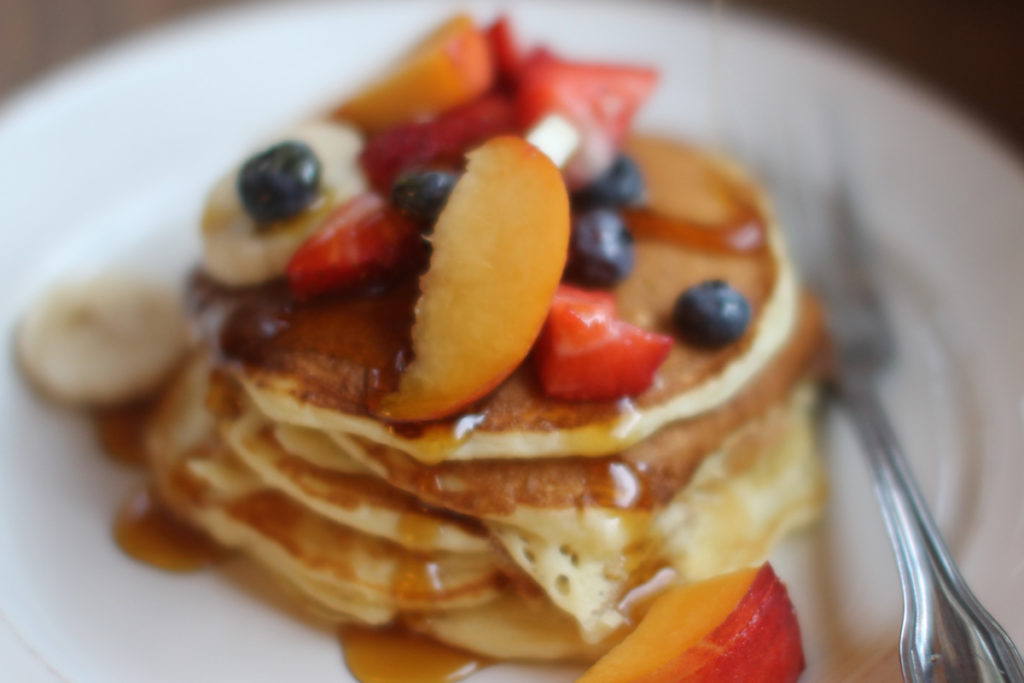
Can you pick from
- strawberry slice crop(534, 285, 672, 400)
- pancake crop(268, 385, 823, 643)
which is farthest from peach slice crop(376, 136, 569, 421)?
pancake crop(268, 385, 823, 643)

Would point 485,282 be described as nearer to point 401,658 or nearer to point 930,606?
point 401,658

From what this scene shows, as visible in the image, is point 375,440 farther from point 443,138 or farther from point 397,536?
point 443,138

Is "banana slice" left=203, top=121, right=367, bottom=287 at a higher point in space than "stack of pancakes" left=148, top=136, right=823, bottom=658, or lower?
higher

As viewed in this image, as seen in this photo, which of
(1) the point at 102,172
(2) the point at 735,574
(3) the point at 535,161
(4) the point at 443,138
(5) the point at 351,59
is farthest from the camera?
(5) the point at 351,59

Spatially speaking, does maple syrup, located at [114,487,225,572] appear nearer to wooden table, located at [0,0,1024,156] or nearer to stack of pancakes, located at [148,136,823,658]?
stack of pancakes, located at [148,136,823,658]

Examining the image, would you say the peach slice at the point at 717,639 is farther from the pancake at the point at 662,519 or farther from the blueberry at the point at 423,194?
the blueberry at the point at 423,194

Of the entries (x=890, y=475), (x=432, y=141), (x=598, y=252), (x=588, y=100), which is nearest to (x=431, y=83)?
(x=432, y=141)

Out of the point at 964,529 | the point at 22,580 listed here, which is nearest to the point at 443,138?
the point at 22,580
